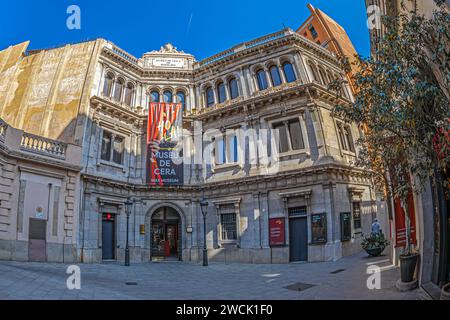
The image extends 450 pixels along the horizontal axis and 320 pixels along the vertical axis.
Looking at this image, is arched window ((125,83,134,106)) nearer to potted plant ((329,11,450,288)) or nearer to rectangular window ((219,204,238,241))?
rectangular window ((219,204,238,241))

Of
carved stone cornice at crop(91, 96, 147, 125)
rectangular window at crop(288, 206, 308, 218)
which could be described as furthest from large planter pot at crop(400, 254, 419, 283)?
carved stone cornice at crop(91, 96, 147, 125)

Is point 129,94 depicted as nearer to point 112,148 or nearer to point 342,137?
point 112,148

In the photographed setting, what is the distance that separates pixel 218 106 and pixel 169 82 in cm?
461

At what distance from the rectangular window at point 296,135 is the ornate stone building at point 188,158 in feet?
0.30

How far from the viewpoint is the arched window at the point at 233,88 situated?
25.0 metres

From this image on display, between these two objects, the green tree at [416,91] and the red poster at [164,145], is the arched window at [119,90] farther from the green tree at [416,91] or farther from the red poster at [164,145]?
the green tree at [416,91]

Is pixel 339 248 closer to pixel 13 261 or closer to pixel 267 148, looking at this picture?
pixel 267 148

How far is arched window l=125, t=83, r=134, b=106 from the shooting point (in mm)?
25203

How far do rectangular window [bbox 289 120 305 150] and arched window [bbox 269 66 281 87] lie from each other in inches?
127

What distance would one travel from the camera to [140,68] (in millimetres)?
25906

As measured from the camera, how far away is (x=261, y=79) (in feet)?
79.6

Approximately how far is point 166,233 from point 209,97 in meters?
10.6

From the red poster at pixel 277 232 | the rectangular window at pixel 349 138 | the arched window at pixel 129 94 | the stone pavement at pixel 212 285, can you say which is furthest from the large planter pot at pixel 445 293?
the arched window at pixel 129 94
